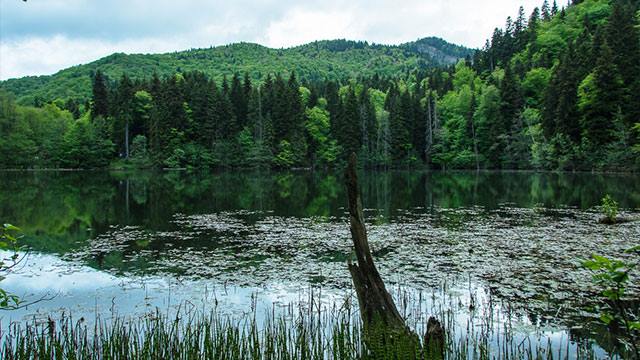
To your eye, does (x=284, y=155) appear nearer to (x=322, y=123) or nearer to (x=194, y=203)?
(x=322, y=123)

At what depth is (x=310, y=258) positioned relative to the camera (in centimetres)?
1388

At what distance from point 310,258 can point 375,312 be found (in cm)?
764

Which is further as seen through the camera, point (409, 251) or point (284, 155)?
point (284, 155)

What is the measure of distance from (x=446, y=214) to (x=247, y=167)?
58.2 m

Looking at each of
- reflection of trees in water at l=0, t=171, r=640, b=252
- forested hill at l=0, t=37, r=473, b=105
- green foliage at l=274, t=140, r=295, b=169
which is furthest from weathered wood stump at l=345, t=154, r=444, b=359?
forested hill at l=0, t=37, r=473, b=105

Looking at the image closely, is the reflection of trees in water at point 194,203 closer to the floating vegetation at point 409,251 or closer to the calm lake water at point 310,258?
the calm lake water at point 310,258

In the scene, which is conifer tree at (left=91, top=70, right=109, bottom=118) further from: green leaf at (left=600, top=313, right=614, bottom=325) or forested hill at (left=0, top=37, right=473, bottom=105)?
green leaf at (left=600, top=313, right=614, bottom=325)

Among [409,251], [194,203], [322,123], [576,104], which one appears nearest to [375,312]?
[409,251]

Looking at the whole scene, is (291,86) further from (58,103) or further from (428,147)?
(58,103)

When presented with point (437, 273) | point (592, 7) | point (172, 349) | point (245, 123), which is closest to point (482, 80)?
point (592, 7)

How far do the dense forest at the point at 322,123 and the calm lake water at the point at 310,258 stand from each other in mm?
40958

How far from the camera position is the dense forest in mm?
66062

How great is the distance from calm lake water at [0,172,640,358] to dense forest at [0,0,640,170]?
1613 inches

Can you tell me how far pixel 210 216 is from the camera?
23703mm
